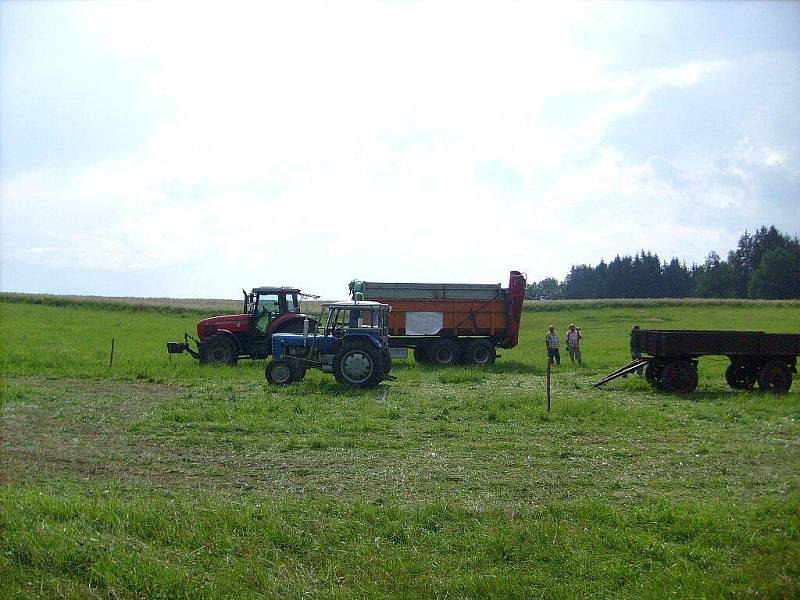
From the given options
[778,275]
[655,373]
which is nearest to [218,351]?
[655,373]

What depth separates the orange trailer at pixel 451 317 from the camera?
2409 cm

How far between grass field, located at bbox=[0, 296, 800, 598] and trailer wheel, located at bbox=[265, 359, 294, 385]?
1101 millimetres

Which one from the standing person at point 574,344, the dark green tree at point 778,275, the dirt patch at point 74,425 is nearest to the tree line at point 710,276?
the dark green tree at point 778,275

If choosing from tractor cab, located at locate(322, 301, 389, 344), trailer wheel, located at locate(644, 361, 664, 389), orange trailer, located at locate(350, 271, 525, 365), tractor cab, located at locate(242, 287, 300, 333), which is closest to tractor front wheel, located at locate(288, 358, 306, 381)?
tractor cab, located at locate(322, 301, 389, 344)

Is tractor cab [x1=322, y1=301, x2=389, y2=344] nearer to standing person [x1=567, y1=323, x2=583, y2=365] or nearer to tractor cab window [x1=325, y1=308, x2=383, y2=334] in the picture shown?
tractor cab window [x1=325, y1=308, x2=383, y2=334]

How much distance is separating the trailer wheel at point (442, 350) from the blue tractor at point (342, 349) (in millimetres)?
6412

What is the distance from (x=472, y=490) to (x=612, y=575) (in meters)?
2.38

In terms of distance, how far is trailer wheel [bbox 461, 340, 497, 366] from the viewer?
A: 79.5ft

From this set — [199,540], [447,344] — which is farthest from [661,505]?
[447,344]

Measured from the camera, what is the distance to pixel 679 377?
675 inches

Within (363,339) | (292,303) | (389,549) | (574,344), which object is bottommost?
(389,549)

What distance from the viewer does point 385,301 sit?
2436cm

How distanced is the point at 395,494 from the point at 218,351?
15.0 metres

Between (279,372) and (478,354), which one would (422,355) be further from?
(279,372)
